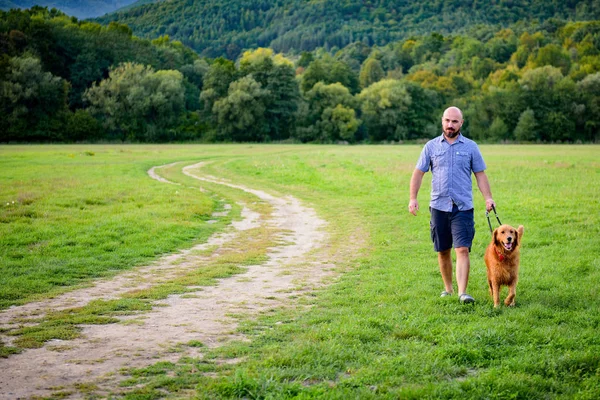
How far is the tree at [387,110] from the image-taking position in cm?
10400

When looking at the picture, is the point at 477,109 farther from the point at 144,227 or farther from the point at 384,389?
the point at 384,389

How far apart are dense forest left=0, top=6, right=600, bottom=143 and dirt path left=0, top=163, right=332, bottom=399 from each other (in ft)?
273

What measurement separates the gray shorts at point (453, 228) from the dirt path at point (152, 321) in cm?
255

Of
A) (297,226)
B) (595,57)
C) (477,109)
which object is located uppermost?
(595,57)

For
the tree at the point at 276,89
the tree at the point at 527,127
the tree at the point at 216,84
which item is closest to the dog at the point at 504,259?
the tree at the point at 276,89

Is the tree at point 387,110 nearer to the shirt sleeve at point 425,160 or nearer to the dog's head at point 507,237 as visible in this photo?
the shirt sleeve at point 425,160

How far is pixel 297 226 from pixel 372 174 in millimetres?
17133

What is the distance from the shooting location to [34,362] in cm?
610

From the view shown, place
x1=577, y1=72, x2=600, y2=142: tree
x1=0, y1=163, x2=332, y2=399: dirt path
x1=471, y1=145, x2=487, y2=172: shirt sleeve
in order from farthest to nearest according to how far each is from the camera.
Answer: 1. x1=577, y1=72, x2=600, y2=142: tree
2. x1=471, y1=145, x2=487, y2=172: shirt sleeve
3. x1=0, y1=163, x2=332, y2=399: dirt path

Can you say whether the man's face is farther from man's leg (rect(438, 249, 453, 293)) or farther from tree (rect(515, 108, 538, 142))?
tree (rect(515, 108, 538, 142))

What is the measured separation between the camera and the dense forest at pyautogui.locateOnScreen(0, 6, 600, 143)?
9119 centimetres

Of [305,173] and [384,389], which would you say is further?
[305,173]

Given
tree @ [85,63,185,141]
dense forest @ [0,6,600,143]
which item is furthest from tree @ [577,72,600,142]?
tree @ [85,63,185,141]

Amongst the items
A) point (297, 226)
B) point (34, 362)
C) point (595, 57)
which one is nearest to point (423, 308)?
point (34, 362)
